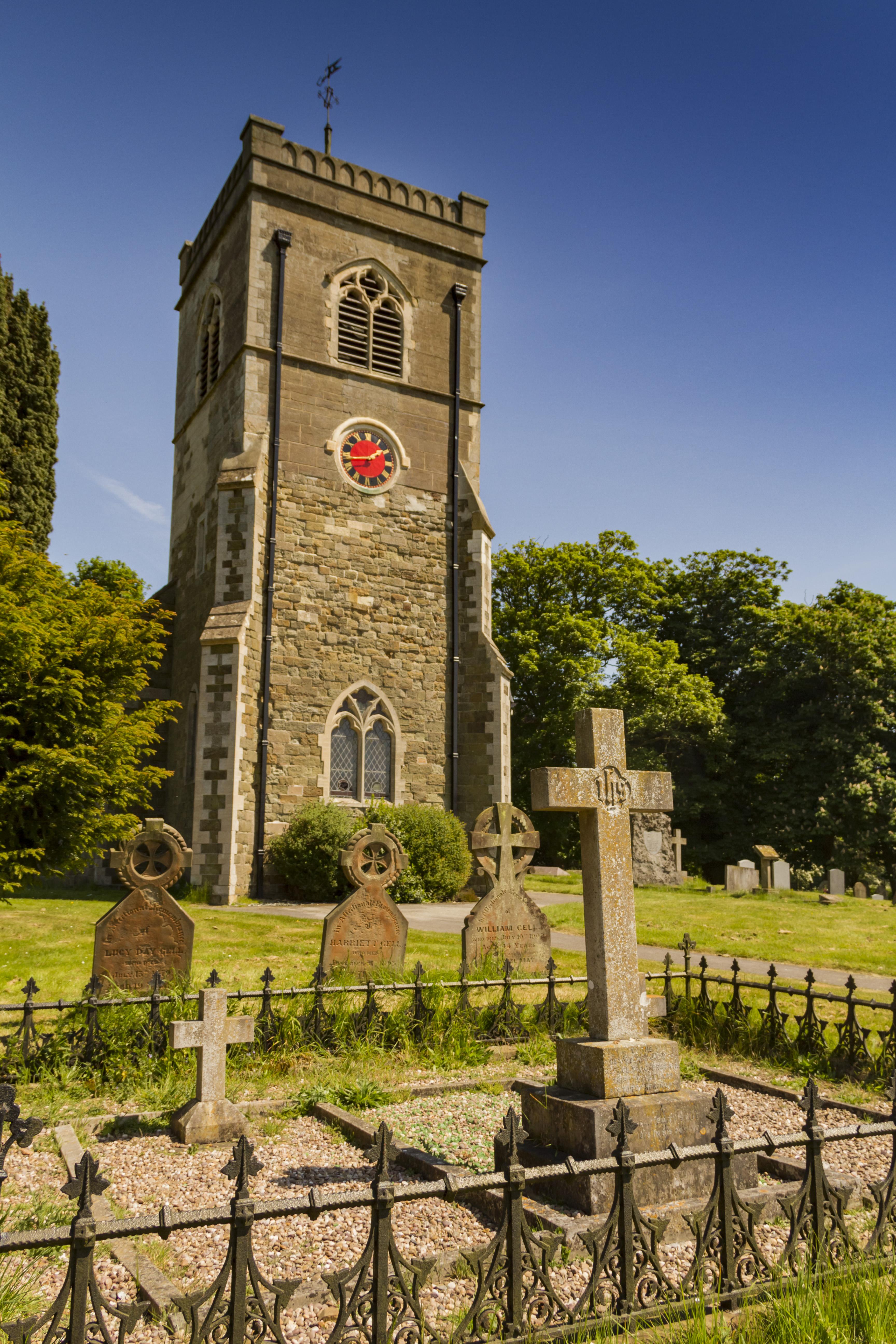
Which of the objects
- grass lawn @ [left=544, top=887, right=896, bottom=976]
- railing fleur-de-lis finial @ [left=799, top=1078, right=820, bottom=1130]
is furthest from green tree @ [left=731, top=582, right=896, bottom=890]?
railing fleur-de-lis finial @ [left=799, top=1078, right=820, bottom=1130]

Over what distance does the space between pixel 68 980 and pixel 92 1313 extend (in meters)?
5.56

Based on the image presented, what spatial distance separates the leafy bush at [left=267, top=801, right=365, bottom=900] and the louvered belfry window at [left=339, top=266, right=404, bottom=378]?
31.0 ft

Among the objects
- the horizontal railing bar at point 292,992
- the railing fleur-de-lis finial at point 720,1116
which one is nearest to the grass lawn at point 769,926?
the horizontal railing bar at point 292,992

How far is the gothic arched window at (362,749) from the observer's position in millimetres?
17828

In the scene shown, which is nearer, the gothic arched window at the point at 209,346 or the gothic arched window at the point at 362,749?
the gothic arched window at the point at 362,749

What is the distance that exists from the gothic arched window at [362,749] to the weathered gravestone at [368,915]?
8640 millimetres

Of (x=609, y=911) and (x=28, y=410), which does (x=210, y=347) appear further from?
(x=609, y=911)

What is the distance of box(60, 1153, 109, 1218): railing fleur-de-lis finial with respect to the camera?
251 cm

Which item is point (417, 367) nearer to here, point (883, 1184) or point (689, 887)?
point (689, 887)

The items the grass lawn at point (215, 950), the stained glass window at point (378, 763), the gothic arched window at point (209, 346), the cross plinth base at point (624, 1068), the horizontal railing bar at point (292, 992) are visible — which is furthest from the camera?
the gothic arched window at point (209, 346)

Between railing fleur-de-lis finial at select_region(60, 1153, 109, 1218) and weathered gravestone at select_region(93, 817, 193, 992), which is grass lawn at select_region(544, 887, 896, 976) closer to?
weathered gravestone at select_region(93, 817, 193, 992)

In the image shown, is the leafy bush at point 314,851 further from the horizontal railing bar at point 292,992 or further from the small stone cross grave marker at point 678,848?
the small stone cross grave marker at point 678,848

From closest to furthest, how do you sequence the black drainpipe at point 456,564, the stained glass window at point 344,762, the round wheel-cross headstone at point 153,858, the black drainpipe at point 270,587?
the round wheel-cross headstone at point 153,858 < the black drainpipe at point 270,587 < the stained glass window at point 344,762 < the black drainpipe at point 456,564

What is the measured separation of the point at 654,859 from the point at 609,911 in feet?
56.9
